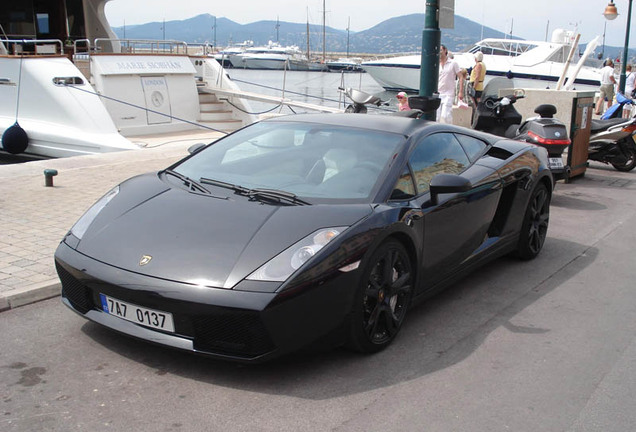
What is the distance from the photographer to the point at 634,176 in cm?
1223

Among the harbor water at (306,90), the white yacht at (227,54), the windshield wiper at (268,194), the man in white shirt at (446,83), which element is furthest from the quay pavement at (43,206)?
the white yacht at (227,54)

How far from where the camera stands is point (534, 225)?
6465 mm

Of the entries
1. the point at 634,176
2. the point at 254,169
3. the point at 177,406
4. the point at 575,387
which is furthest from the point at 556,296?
the point at 634,176

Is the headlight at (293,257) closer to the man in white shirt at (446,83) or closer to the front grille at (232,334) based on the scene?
the front grille at (232,334)

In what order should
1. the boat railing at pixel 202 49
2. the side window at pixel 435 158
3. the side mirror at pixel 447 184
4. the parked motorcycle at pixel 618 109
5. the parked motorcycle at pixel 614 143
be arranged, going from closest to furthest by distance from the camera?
1. the side mirror at pixel 447 184
2. the side window at pixel 435 158
3. the parked motorcycle at pixel 614 143
4. the parked motorcycle at pixel 618 109
5. the boat railing at pixel 202 49

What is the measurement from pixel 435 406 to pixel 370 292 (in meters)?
0.76

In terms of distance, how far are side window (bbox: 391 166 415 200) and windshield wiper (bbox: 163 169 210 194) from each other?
1.21 meters

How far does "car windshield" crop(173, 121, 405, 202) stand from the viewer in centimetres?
451

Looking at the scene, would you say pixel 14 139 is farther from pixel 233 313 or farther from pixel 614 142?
pixel 233 313

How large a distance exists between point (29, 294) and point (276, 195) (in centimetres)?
196

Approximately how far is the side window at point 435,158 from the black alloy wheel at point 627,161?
327 inches

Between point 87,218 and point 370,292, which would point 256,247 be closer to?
point 370,292

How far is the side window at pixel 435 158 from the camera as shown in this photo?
15.9 ft

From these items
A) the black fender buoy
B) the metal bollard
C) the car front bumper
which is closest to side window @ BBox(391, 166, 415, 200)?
the car front bumper
